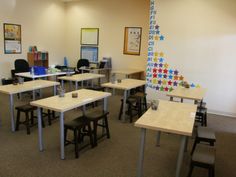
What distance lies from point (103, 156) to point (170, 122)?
4.12 ft

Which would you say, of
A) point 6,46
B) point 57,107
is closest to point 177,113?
point 57,107

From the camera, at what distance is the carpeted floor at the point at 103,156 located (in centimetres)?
270

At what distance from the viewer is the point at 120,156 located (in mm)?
3119

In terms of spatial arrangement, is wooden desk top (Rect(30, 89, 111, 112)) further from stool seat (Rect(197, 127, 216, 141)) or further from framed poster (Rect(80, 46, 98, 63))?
framed poster (Rect(80, 46, 98, 63))

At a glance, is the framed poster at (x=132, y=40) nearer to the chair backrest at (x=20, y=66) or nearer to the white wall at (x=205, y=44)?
the white wall at (x=205, y=44)

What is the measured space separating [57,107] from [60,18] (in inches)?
266

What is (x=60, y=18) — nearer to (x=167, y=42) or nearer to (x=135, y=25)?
(x=135, y=25)

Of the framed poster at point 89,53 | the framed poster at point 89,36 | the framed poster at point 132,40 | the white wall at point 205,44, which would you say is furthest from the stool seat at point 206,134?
the framed poster at point 89,36

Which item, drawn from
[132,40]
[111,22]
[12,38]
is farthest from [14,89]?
[111,22]

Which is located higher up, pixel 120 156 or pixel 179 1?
pixel 179 1

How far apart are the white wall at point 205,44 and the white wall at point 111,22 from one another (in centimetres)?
167

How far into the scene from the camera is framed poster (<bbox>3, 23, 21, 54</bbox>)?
684cm

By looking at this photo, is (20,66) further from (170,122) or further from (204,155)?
(204,155)

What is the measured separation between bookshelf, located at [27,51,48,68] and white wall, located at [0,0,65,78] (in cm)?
23
